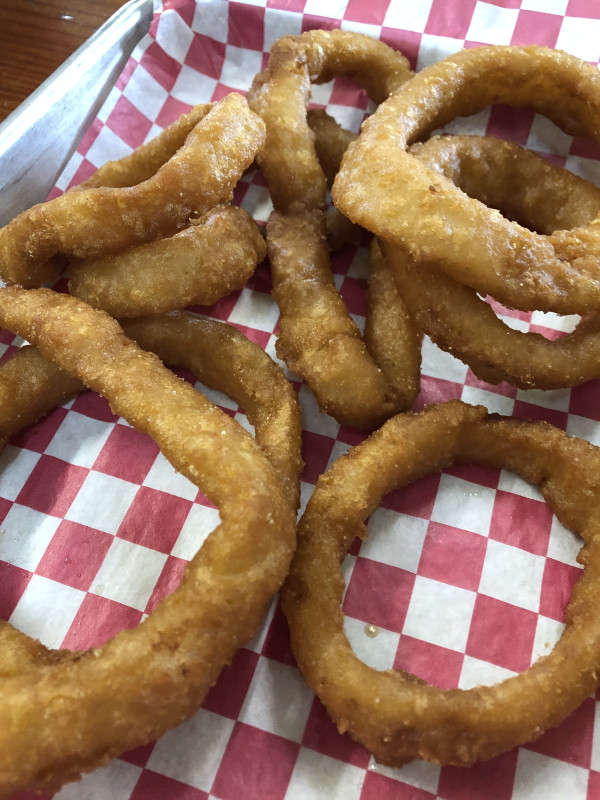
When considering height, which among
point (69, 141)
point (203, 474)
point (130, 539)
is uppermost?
point (69, 141)

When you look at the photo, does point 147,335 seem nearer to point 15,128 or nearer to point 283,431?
point 283,431

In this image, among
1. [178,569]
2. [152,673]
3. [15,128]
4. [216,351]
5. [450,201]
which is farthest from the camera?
[15,128]

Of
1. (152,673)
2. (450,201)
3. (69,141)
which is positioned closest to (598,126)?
(450,201)

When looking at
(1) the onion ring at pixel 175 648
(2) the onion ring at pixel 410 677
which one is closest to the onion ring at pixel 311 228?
(2) the onion ring at pixel 410 677

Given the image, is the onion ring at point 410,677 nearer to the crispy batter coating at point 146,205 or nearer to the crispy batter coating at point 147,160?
the crispy batter coating at point 146,205

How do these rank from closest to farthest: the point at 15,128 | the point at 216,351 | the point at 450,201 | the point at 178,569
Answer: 1. the point at 450,201
2. the point at 178,569
3. the point at 216,351
4. the point at 15,128

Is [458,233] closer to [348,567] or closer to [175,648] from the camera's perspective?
[348,567]

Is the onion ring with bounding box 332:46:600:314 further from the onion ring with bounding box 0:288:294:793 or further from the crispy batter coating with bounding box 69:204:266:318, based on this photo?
the onion ring with bounding box 0:288:294:793
